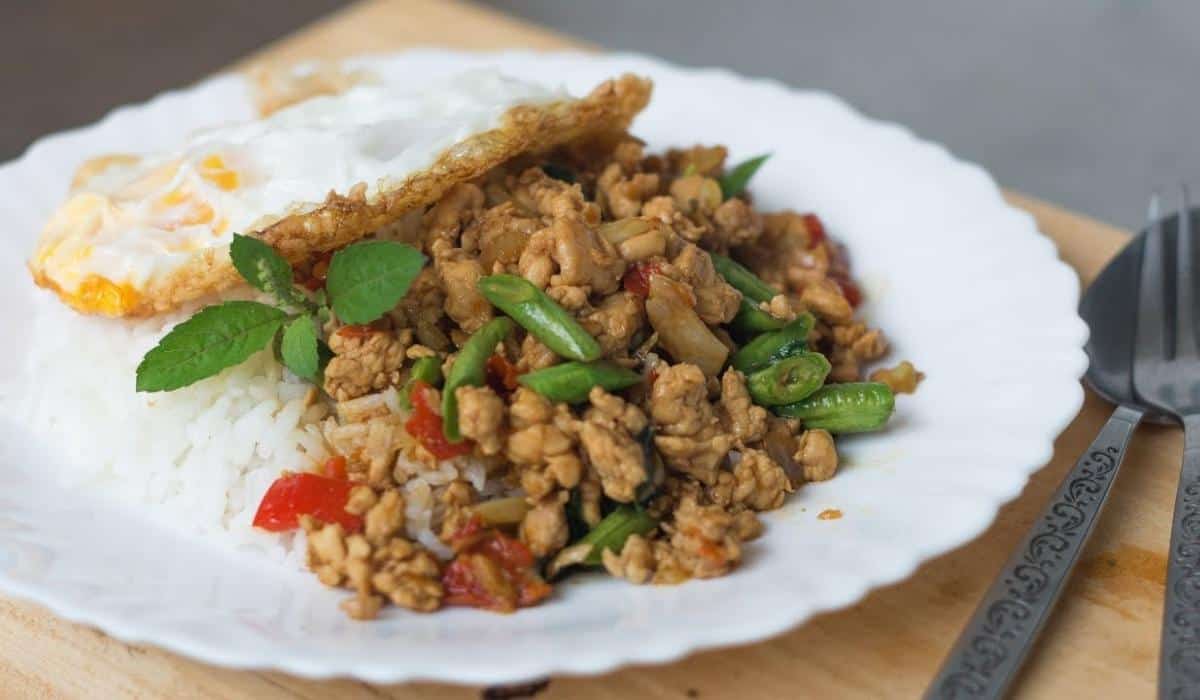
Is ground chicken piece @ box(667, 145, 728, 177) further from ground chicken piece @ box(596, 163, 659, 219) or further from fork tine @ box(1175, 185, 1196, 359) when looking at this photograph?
fork tine @ box(1175, 185, 1196, 359)

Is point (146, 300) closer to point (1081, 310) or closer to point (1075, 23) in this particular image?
point (1081, 310)

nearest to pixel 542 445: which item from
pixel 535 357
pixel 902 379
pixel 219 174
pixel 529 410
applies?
pixel 529 410

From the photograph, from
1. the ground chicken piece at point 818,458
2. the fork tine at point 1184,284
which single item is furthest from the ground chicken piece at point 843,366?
the fork tine at point 1184,284

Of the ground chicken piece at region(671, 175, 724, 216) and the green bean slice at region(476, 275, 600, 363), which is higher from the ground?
the ground chicken piece at region(671, 175, 724, 216)

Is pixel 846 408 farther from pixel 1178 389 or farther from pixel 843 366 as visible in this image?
pixel 1178 389

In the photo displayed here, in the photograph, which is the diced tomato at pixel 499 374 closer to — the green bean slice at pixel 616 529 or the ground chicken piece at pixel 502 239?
the ground chicken piece at pixel 502 239

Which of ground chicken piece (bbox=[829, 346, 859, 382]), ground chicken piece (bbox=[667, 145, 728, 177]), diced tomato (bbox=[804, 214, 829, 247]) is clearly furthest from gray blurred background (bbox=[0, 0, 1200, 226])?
ground chicken piece (bbox=[829, 346, 859, 382])
